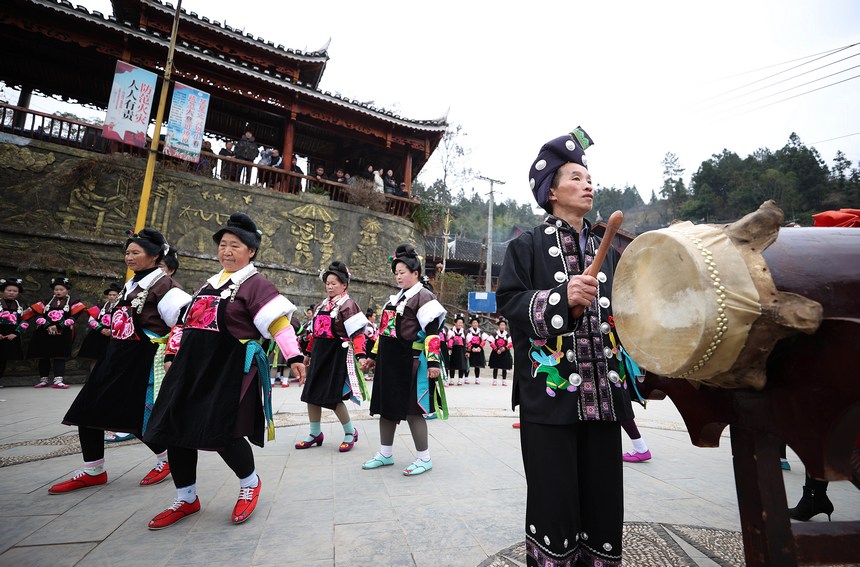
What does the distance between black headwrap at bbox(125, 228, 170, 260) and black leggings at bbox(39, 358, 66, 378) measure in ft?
26.3

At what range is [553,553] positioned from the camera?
1448mm

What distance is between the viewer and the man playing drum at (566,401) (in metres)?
1.49

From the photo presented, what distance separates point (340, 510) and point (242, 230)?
2.04 meters

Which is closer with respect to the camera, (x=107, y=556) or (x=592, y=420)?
(x=592, y=420)

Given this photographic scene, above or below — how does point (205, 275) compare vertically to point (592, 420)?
above

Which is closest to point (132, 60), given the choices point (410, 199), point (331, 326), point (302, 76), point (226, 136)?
point (226, 136)

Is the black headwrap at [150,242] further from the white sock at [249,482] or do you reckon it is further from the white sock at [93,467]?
the white sock at [249,482]

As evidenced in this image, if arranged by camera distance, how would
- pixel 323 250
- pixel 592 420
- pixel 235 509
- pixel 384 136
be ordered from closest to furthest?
pixel 592 420, pixel 235 509, pixel 323 250, pixel 384 136

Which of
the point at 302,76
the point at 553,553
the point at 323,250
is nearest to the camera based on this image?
the point at 553,553

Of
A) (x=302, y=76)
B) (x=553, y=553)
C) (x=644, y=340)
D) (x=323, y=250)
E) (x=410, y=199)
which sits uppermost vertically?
(x=302, y=76)

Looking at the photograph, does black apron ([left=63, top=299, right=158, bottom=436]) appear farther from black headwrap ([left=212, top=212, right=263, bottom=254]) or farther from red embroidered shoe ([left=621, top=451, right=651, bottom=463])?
red embroidered shoe ([left=621, top=451, right=651, bottom=463])

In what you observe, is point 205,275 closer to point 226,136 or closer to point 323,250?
point 323,250

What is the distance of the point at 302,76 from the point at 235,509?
649 inches

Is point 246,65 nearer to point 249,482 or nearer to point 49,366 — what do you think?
point 49,366
